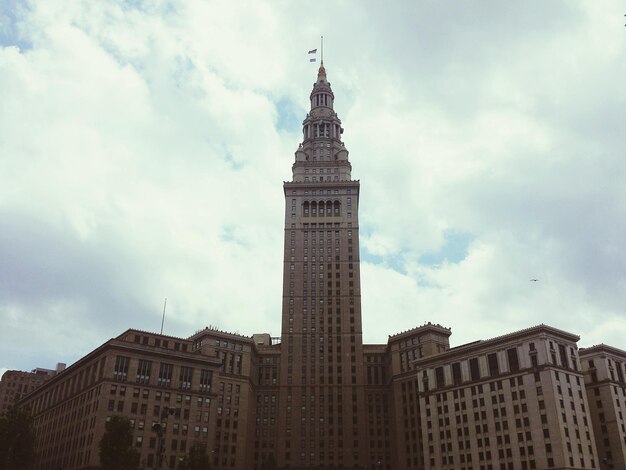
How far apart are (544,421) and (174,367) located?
259 ft

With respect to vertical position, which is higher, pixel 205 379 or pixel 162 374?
pixel 205 379

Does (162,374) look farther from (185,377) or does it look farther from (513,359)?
(513,359)

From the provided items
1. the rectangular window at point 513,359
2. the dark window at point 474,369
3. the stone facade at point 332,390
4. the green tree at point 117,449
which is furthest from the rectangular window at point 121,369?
the rectangular window at point 513,359

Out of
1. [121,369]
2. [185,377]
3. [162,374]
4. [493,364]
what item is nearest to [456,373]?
[493,364]

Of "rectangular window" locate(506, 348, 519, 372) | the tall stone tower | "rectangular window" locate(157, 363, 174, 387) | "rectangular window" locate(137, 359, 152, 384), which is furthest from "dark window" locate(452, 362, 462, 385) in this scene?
"rectangular window" locate(137, 359, 152, 384)

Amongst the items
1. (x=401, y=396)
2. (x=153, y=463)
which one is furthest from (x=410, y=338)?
Result: (x=153, y=463)

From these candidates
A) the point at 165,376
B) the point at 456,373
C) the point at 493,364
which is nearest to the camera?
the point at 493,364

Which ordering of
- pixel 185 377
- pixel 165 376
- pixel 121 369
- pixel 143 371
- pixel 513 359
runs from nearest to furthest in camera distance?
pixel 121 369, pixel 513 359, pixel 143 371, pixel 165 376, pixel 185 377

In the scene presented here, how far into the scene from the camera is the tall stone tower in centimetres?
15962

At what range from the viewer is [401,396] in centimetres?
15988

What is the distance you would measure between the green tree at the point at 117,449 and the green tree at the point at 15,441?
19966 millimetres

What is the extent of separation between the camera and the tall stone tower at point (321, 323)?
15962 centimetres

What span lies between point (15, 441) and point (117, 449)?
2321 centimetres

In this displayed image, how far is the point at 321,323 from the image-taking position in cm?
17212
